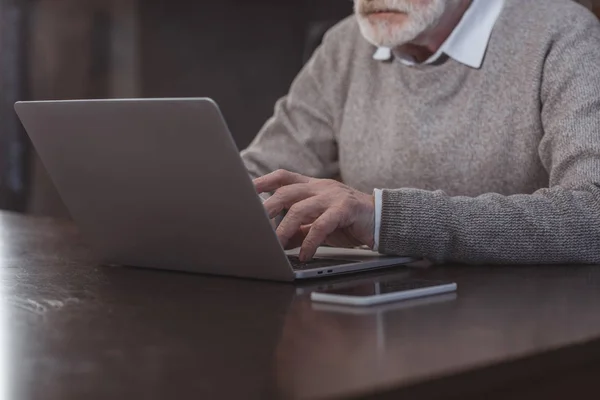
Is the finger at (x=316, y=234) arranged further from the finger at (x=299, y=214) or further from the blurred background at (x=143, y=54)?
the blurred background at (x=143, y=54)

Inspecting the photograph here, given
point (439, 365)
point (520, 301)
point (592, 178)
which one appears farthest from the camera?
point (592, 178)

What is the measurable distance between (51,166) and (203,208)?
0.84 ft

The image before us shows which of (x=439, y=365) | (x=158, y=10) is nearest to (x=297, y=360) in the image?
(x=439, y=365)

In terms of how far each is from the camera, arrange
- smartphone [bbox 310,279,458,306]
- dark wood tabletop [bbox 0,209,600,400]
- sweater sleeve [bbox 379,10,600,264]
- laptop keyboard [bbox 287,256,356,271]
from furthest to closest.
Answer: sweater sleeve [bbox 379,10,600,264], laptop keyboard [bbox 287,256,356,271], smartphone [bbox 310,279,458,306], dark wood tabletop [bbox 0,209,600,400]

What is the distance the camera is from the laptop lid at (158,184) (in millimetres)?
907

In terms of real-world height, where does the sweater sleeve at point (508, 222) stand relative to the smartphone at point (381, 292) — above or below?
below

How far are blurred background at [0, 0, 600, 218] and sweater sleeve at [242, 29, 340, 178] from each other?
117 centimetres

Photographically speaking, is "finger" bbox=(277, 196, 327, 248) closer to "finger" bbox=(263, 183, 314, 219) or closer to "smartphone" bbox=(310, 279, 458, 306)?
"finger" bbox=(263, 183, 314, 219)

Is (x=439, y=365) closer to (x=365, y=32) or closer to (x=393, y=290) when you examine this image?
(x=393, y=290)

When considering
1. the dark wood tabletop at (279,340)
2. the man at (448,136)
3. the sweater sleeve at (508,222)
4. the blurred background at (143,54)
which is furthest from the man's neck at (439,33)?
the blurred background at (143,54)

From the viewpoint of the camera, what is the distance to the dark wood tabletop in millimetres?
544

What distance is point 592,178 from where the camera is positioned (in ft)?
4.09

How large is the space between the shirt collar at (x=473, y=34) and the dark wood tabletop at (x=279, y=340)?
677 mm

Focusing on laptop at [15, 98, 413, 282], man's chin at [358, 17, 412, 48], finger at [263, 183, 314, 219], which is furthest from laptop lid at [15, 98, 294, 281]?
man's chin at [358, 17, 412, 48]
